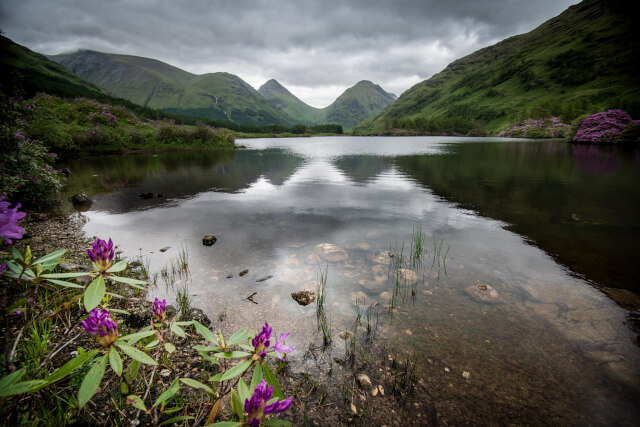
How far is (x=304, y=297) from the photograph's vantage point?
7.66m

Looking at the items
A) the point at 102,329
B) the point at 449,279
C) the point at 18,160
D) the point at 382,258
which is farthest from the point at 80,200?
the point at 449,279

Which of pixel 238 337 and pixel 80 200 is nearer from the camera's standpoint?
pixel 238 337

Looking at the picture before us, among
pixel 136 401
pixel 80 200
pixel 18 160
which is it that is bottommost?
pixel 80 200

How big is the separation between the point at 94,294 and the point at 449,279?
9.47 meters

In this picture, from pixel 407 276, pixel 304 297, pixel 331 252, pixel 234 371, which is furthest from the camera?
pixel 331 252

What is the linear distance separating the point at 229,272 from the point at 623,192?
30.9 metres

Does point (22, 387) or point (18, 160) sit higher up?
point (18, 160)

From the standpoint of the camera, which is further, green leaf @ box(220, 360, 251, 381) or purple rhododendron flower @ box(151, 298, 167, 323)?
purple rhododendron flower @ box(151, 298, 167, 323)

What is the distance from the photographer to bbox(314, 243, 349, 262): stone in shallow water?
10406 mm

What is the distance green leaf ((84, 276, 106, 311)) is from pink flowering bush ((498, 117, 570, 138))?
13464 centimetres

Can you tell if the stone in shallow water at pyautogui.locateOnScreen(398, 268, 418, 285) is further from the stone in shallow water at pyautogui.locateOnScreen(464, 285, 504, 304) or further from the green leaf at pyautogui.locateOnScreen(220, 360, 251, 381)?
the green leaf at pyautogui.locateOnScreen(220, 360, 251, 381)

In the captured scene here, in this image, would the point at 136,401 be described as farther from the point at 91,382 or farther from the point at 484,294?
the point at 484,294

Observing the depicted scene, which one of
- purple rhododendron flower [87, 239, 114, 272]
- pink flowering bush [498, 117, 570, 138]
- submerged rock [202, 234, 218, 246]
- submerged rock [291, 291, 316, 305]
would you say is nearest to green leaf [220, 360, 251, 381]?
purple rhododendron flower [87, 239, 114, 272]

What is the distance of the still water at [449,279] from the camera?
519cm
